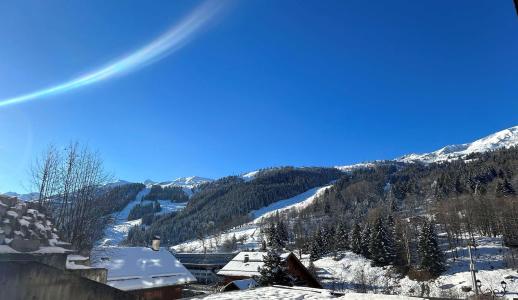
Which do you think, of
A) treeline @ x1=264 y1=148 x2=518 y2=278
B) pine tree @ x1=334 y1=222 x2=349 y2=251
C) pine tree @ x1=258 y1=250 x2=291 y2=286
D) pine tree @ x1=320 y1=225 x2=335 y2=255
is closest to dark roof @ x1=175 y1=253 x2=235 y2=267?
treeline @ x1=264 y1=148 x2=518 y2=278

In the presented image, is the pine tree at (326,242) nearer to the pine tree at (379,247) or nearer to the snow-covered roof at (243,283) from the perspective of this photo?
the pine tree at (379,247)

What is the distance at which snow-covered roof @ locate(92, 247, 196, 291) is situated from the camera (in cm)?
2697

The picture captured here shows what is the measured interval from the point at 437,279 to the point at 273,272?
52.8 m

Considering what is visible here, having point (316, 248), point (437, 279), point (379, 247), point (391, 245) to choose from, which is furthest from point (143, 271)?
point (316, 248)

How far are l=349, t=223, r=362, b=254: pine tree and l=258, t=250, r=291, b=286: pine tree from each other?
6761 centimetres

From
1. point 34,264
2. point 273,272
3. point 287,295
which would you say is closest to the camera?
point 34,264

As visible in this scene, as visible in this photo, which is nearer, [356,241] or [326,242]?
[356,241]

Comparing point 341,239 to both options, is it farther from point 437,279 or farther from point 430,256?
point 437,279

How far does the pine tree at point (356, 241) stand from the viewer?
87.8 metres

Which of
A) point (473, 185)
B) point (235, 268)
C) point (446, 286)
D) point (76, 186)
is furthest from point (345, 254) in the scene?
point (473, 185)

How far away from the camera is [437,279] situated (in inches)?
2581

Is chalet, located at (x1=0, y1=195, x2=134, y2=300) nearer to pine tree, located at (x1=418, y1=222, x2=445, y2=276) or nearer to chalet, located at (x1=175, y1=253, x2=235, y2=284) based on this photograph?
chalet, located at (x1=175, y1=253, x2=235, y2=284)

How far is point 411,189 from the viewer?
181 metres

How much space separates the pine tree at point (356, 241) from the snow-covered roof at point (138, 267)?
6275 centimetres
